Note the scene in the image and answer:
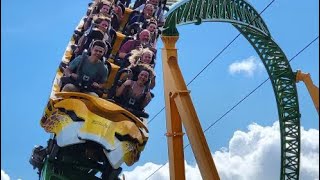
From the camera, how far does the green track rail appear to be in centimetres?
1054

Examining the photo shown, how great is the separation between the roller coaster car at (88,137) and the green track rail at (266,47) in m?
2.87

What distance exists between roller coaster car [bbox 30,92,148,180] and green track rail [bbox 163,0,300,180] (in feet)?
9.42

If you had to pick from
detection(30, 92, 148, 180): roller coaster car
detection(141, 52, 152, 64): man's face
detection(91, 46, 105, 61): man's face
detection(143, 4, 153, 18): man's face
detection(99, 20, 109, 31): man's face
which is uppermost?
detection(143, 4, 153, 18): man's face

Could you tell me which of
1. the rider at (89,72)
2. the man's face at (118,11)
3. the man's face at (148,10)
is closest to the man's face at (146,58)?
the rider at (89,72)

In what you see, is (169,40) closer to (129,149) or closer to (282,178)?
(129,149)

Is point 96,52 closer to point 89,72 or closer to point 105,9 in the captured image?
point 89,72

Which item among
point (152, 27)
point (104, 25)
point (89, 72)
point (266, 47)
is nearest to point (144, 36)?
point (152, 27)

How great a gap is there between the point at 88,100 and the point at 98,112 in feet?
0.67

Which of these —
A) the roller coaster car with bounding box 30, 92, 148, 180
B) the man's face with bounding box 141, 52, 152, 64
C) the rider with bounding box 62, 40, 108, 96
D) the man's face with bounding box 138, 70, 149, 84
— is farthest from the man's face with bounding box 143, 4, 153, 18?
the roller coaster car with bounding box 30, 92, 148, 180

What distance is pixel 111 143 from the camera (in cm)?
673

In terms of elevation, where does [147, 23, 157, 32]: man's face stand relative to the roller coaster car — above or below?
above

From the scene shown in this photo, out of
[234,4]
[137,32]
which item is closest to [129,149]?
[137,32]

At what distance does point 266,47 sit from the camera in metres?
13.3

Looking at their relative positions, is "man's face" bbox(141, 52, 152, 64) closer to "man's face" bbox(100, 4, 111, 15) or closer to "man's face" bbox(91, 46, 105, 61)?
"man's face" bbox(91, 46, 105, 61)
